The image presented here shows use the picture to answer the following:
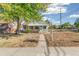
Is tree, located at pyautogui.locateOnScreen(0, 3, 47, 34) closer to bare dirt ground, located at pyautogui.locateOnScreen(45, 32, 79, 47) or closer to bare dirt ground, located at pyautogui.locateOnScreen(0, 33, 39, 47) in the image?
bare dirt ground, located at pyautogui.locateOnScreen(0, 33, 39, 47)

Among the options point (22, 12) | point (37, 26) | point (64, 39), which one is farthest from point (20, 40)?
point (64, 39)

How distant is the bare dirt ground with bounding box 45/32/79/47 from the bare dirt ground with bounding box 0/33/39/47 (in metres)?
0.38

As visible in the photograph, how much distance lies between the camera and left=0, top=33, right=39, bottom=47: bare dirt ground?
269 inches

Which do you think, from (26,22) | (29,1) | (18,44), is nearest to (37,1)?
(29,1)

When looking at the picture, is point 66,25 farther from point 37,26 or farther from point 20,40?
point 20,40

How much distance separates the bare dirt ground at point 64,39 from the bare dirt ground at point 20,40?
0.38 m

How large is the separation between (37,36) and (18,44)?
0.59 m

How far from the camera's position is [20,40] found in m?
6.86

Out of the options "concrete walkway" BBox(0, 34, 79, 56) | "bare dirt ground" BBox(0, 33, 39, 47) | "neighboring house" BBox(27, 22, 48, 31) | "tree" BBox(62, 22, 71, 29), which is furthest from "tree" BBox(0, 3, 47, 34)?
"tree" BBox(62, 22, 71, 29)

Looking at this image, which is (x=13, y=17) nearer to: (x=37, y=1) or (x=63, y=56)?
(x=37, y=1)

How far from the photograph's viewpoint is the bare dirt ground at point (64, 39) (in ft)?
22.1

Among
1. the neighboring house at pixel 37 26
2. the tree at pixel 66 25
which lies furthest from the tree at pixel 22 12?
the tree at pixel 66 25

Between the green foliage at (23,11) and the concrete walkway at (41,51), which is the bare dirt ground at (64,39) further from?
the green foliage at (23,11)

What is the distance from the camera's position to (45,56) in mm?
6449
